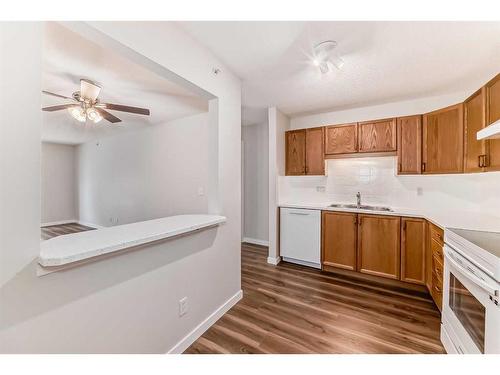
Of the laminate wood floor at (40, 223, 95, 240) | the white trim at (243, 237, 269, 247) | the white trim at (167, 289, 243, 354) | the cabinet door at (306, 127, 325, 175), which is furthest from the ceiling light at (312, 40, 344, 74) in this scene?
the laminate wood floor at (40, 223, 95, 240)

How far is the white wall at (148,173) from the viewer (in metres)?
3.30

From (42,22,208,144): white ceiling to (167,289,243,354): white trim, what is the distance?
237 cm

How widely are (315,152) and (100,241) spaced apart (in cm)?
284

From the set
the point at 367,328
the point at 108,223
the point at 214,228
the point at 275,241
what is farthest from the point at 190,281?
the point at 108,223

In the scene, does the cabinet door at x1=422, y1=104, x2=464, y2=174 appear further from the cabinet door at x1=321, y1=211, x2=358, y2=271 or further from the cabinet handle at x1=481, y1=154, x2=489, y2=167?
the cabinet door at x1=321, y1=211, x2=358, y2=271

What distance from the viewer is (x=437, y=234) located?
1.91 m

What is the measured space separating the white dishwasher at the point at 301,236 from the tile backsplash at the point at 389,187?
46 centimetres

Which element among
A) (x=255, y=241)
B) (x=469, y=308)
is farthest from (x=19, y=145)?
(x=255, y=241)

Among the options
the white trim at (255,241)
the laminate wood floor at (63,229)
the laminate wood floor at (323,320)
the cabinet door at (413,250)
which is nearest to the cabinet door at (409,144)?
the cabinet door at (413,250)

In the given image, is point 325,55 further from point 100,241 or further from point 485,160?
point 100,241

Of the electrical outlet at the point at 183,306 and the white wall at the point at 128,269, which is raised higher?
the white wall at the point at 128,269

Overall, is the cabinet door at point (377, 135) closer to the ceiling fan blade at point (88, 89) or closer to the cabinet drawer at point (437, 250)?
the cabinet drawer at point (437, 250)

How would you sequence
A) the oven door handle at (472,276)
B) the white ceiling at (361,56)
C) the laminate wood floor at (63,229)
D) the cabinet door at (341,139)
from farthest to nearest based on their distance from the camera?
the laminate wood floor at (63,229) → the cabinet door at (341,139) → the white ceiling at (361,56) → the oven door handle at (472,276)

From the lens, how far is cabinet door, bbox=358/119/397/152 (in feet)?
8.66
